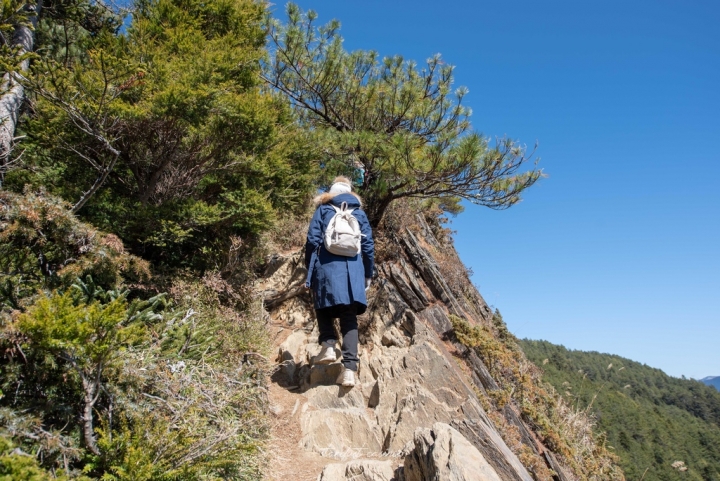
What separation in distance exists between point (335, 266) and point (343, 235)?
351 mm

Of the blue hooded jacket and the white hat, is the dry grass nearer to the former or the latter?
the blue hooded jacket

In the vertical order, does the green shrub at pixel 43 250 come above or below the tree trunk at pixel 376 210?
below

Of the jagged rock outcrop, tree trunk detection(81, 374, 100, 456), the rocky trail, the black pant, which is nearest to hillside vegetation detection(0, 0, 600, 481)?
tree trunk detection(81, 374, 100, 456)

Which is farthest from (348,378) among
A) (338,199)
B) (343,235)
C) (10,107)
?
(10,107)

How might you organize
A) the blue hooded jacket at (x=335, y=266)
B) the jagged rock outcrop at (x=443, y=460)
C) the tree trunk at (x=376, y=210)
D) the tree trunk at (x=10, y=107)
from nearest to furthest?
the jagged rock outcrop at (x=443, y=460), the tree trunk at (x=10, y=107), the blue hooded jacket at (x=335, y=266), the tree trunk at (x=376, y=210)

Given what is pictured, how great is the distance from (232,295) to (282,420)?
6.25ft

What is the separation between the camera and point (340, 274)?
4504 millimetres

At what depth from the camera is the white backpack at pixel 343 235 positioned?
4.51m

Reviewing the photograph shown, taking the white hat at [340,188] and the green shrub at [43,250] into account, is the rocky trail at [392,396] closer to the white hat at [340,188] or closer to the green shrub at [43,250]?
the white hat at [340,188]

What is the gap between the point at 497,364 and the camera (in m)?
5.86

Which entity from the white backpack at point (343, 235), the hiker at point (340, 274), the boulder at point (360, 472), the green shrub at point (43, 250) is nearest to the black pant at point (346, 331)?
the hiker at point (340, 274)

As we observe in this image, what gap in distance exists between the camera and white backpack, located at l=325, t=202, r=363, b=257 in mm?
4512

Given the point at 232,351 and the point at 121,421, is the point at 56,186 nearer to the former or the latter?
the point at 232,351

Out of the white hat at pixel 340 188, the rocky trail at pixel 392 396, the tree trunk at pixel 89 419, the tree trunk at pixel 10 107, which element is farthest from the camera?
the white hat at pixel 340 188
